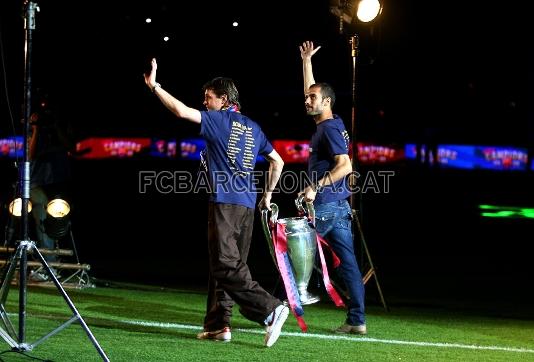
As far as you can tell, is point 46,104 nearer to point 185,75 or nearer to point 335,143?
point 335,143

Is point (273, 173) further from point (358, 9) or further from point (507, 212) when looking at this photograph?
point (507, 212)

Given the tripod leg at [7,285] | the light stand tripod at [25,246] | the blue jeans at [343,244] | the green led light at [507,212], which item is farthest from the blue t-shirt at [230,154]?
the green led light at [507,212]

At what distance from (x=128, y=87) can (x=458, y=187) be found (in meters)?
10.2

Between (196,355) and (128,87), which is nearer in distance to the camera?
(196,355)

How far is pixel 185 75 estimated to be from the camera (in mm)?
25891

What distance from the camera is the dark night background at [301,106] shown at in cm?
1450

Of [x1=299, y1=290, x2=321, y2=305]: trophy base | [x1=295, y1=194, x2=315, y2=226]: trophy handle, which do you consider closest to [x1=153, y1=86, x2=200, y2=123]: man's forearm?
[x1=295, y1=194, x2=315, y2=226]: trophy handle

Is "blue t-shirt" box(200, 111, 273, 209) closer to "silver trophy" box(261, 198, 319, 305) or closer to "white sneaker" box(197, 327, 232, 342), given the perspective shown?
"silver trophy" box(261, 198, 319, 305)

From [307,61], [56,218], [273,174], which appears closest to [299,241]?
[273,174]

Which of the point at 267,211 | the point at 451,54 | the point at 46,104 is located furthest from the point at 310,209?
the point at 451,54

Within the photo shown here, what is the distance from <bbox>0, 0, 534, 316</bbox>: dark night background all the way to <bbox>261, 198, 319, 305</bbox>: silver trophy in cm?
277

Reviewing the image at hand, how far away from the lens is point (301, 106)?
100.0 ft

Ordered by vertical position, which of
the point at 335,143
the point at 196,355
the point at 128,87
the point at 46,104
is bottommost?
the point at 196,355

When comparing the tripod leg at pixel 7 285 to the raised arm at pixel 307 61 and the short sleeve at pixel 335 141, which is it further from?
the raised arm at pixel 307 61
